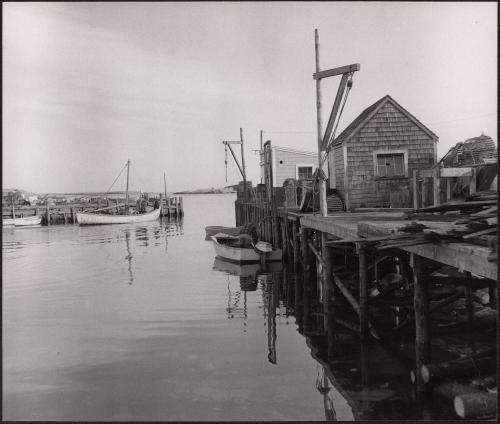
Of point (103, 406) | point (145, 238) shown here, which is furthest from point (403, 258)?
point (145, 238)

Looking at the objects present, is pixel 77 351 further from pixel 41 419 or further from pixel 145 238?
pixel 145 238

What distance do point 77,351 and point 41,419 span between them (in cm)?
285

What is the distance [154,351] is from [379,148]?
11416 mm

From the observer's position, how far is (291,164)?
27391 mm

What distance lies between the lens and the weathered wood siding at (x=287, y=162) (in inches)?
1065

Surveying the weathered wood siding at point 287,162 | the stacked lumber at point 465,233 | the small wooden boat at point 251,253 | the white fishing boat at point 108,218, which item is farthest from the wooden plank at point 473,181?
the white fishing boat at point 108,218

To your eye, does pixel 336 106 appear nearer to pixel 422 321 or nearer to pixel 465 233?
pixel 422 321

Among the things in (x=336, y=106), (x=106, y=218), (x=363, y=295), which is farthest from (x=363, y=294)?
(x=106, y=218)

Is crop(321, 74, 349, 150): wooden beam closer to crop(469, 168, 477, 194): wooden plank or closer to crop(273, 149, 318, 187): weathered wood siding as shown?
crop(469, 168, 477, 194): wooden plank

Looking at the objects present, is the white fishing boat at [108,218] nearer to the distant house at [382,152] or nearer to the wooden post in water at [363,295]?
the distant house at [382,152]

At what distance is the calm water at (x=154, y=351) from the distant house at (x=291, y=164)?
10794 mm

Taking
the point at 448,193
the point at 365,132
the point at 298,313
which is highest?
the point at 365,132

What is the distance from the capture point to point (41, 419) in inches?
253

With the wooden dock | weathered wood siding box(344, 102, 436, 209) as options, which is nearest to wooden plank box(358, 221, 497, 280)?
the wooden dock
